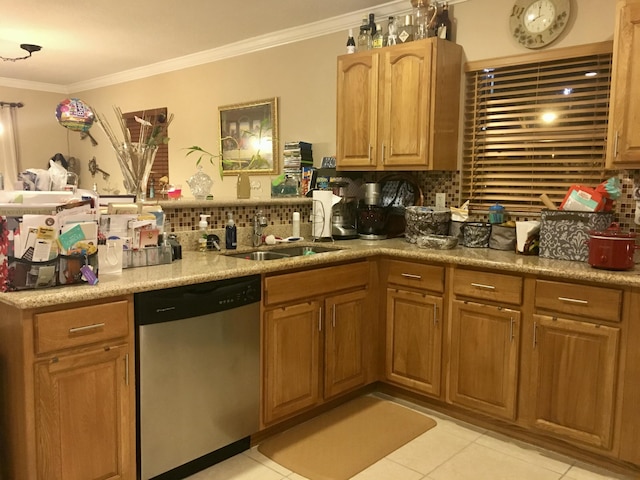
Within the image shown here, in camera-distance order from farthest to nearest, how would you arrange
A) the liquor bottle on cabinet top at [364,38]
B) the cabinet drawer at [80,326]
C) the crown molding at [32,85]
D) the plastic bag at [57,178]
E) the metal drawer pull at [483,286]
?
the crown molding at [32,85] → the liquor bottle on cabinet top at [364,38] → the metal drawer pull at [483,286] → the plastic bag at [57,178] → the cabinet drawer at [80,326]

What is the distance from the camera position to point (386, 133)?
3.48m

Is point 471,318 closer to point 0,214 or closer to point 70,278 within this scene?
point 70,278

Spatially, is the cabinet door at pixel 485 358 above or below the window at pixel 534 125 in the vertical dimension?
below

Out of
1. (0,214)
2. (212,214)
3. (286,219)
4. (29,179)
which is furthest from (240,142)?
(0,214)

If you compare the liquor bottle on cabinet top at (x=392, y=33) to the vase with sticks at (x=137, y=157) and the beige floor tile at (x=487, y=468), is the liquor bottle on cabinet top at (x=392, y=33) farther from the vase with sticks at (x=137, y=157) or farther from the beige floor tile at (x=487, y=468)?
the beige floor tile at (x=487, y=468)

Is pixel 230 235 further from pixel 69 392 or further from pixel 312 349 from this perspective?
pixel 69 392

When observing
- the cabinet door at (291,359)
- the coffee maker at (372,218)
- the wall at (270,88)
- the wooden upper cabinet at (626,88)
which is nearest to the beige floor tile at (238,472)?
the cabinet door at (291,359)

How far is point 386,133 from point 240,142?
6.27 ft

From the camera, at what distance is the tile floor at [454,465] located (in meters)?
2.39

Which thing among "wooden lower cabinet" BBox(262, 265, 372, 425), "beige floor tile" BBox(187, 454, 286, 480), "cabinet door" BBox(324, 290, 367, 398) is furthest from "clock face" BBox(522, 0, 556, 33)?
"beige floor tile" BBox(187, 454, 286, 480)

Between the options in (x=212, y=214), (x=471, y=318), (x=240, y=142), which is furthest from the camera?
(x=240, y=142)

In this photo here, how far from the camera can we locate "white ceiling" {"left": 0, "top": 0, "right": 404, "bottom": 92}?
3.86 meters

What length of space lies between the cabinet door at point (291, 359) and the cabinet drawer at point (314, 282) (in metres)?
0.06

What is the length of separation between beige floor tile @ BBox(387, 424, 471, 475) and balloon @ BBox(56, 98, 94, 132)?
380 centimetres
